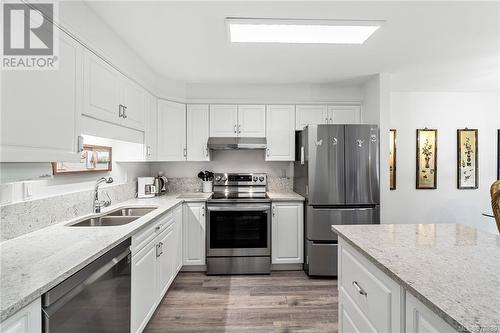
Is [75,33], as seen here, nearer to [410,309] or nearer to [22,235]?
[22,235]

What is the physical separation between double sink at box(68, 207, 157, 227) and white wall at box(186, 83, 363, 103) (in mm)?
1774

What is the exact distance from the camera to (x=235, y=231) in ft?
10.5

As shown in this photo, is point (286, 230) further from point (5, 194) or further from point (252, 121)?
point (5, 194)

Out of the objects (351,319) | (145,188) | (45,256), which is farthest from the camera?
(145,188)

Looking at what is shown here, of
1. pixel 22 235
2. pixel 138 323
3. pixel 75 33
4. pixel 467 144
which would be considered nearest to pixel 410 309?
pixel 138 323

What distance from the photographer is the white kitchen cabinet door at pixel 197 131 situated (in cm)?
356

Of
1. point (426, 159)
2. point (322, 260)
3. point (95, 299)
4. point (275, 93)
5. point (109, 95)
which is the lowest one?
point (322, 260)

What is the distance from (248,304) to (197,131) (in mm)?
2244

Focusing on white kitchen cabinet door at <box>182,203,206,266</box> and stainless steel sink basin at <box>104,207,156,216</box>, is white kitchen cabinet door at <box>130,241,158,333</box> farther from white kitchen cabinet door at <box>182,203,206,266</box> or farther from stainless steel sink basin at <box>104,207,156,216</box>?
white kitchen cabinet door at <box>182,203,206,266</box>

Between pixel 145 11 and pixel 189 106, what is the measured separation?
5.72 feet

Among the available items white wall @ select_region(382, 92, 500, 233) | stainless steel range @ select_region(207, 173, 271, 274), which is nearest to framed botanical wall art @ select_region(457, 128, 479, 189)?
white wall @ select_region(382, 92, 500, 233)

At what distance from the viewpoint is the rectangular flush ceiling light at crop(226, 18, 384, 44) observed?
1.96m

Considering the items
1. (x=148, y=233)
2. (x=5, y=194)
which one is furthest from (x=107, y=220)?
(x=5, y=194)

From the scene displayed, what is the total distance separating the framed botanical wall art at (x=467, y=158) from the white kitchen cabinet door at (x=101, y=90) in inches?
192
